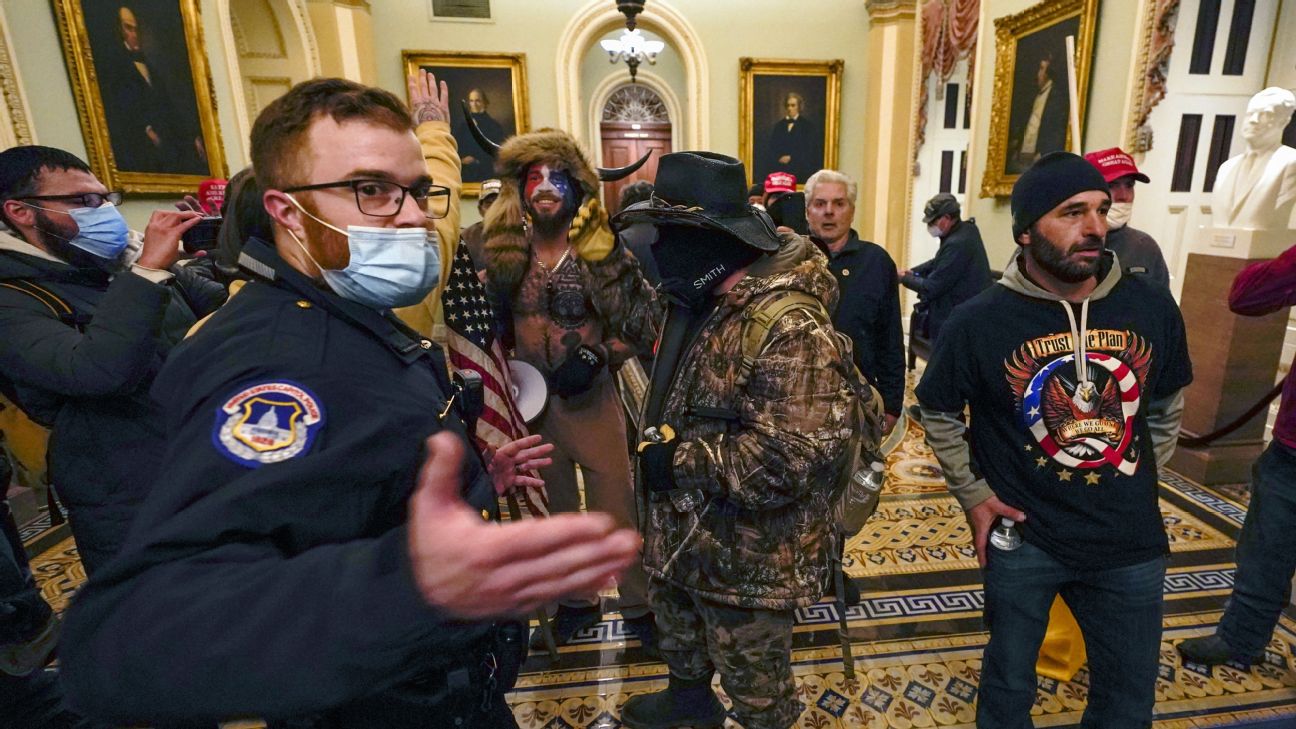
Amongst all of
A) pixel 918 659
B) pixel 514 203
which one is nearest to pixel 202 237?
pixel 514 203

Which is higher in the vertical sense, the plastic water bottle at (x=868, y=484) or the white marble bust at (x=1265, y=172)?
the white marble bust at (x=1265, y=172)

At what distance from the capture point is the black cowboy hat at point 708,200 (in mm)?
1572

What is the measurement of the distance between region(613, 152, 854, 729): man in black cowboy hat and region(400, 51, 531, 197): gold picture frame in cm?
747

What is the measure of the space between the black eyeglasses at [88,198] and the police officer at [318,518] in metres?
1.44

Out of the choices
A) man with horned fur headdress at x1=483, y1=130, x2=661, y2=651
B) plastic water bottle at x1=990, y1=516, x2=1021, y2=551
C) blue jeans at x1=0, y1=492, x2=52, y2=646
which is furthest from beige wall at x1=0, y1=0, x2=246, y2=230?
plastic water bottle at x1=990, y1=516, x2=1021, y2=551

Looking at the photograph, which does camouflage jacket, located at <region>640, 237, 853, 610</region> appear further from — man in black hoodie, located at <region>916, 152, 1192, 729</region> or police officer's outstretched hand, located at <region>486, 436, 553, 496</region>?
man in black hoodie, located at <region>916, 152, 1192, 729</region>

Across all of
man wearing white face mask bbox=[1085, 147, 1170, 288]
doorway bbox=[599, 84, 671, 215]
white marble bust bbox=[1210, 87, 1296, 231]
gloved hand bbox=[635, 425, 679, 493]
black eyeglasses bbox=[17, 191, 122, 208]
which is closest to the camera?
gloved hand bbox=[635, 425, 679, 493]

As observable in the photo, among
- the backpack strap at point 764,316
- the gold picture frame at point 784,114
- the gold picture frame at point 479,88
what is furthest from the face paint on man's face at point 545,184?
the gold picture frame at point 784,114

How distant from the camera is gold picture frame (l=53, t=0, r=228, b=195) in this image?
12.8ft

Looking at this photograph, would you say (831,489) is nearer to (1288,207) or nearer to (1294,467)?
(1294,467)

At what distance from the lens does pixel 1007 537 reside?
1.72 meters

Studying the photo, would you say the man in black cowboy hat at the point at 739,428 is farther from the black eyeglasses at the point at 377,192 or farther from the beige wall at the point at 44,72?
the beige wall at the point at 44,72

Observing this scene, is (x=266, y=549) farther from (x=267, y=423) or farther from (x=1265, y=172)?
(x=1265, y=172)

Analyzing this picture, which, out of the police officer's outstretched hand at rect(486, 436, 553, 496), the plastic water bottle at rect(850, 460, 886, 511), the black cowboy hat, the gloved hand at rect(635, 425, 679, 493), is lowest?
the plastic water bottle at rect(850, 460, 886, 511)
